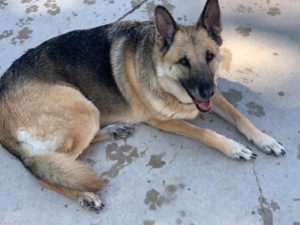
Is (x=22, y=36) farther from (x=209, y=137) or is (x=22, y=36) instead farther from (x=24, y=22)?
(x=209, y=137)

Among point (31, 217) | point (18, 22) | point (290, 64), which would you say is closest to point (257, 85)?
point (290, 64)

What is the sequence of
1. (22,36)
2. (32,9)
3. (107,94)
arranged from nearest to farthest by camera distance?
(107,94)
(22,36)
(32,9)

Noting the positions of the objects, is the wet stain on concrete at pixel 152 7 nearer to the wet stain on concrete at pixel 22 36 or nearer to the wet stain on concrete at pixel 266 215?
the wet stain on concrete at pixel 22 36

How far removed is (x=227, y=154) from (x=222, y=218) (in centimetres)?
48

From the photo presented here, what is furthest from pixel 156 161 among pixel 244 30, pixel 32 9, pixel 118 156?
pixel 32 9

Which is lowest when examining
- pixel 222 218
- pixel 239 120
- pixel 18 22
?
pixel 222 218

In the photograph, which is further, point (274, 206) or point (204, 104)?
point (204, 104)

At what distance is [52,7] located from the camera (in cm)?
438

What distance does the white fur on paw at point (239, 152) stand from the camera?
2.97 m

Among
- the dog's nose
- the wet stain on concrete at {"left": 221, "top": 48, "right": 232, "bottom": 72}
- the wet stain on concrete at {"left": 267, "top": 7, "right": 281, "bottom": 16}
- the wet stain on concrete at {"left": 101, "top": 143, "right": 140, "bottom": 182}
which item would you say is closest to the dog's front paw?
the dog's nose

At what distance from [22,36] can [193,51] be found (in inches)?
80.4

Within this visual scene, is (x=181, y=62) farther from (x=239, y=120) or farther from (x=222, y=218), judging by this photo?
(x=222, y=218)

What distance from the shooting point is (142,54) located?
3.10 m

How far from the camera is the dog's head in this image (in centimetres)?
276
